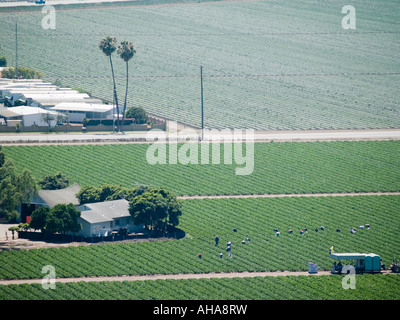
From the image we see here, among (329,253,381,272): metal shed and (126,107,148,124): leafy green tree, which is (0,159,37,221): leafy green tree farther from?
(126,107,148,124): leafy green tree

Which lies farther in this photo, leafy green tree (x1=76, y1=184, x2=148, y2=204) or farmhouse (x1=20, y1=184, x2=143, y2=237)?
leafy green tree (x1=76, y1=184, x2=148, y2=204)

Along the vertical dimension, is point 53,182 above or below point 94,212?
above

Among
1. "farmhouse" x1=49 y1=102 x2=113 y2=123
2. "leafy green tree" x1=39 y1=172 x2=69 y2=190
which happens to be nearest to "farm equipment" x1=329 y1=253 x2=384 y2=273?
"leafy green tree" x1=39 y1=172 x2=69 y2=190

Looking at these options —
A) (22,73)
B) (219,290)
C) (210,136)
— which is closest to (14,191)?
(219,290)

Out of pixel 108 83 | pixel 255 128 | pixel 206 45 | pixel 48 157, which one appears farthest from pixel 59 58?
pixel 48 157

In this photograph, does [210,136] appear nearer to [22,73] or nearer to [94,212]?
[94,212]
